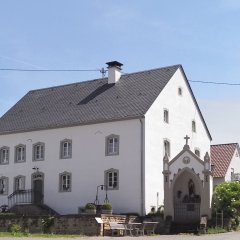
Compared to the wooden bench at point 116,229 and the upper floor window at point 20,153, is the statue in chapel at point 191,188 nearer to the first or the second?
the wooden bench at point 116,229

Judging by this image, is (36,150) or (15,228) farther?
(36,150)

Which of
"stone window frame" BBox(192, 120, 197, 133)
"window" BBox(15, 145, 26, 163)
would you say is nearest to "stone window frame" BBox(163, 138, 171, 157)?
"stone window frame" BBox(192, 120, 197, 133)

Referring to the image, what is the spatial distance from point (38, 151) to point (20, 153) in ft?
5.66

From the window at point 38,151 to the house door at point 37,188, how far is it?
3.90 feet

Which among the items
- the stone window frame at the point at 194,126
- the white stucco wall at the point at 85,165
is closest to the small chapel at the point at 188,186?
the white stucco wall at the point at 85,165

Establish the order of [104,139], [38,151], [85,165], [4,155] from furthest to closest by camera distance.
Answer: [4,155]
[38,151]
[85,165]
[104,139]

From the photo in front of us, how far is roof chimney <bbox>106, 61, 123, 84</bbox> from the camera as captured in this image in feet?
137

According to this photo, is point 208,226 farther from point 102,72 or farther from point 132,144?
point 102,72

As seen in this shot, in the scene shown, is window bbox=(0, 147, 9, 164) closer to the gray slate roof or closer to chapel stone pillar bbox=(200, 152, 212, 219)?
the gray slate roof

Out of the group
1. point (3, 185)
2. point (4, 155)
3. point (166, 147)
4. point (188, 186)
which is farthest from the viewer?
point (4, 155)

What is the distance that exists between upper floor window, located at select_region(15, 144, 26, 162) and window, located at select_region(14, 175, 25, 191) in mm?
1312

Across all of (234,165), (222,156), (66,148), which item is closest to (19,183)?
(66,148)

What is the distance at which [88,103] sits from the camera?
40.4 metres

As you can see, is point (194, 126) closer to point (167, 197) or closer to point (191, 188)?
point (191, 188)
